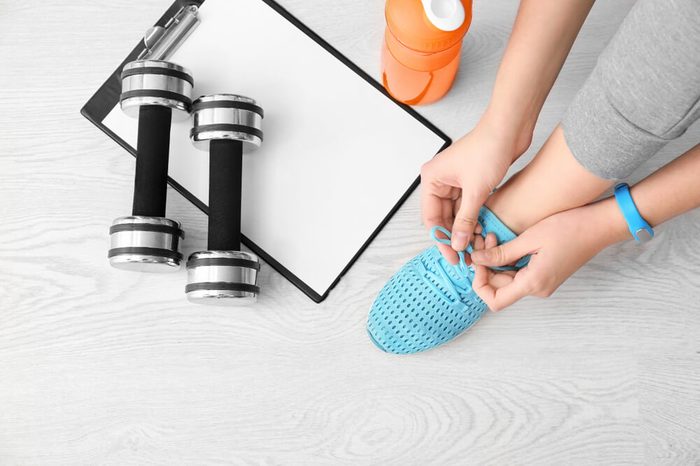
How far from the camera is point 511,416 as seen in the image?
708mm

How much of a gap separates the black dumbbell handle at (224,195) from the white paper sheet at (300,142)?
0.05 metres

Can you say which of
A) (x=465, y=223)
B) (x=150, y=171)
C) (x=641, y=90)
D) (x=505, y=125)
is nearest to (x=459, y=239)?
(x=465, y=223)

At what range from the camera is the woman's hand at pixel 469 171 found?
0.59 m

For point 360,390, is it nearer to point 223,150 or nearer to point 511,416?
point 511,416

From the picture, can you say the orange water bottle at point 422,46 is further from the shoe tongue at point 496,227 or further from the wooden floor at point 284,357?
the shoe tongue at point 496,227

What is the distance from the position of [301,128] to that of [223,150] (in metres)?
0.11

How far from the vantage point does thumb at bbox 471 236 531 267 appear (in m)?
0.60

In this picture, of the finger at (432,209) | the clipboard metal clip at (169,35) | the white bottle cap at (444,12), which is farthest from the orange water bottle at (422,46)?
the clipboard metal clip at (169,35)

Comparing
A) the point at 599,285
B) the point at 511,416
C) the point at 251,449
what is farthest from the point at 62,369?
the point at 599,285

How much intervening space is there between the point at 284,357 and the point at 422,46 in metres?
0.38

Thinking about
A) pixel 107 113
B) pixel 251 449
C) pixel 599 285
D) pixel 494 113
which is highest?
pixel 107 113

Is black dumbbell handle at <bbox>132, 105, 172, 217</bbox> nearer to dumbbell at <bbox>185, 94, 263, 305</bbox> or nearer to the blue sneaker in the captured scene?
dumbbell at <bbox>185, 94, 263, 305</bbox>

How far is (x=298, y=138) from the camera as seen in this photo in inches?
29.0

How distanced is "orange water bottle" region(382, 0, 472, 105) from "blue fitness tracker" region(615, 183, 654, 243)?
220 millimetres
